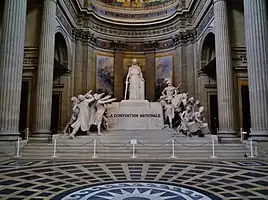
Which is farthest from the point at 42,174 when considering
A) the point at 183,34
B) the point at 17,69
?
the point at 183,34

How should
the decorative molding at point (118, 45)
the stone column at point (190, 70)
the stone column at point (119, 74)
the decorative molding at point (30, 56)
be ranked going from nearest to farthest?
the decorative molding at point (30, 56) < the stone column at point (190, 70) < the stone column at point (119, 74) < the decorative molding at point (118, 45)

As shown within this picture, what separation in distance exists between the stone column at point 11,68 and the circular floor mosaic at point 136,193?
5499 mm

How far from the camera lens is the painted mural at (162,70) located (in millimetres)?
19312

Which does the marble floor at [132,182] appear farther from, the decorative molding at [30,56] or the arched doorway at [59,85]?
the arched doorway at [59,85]

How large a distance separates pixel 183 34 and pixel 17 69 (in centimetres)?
1245

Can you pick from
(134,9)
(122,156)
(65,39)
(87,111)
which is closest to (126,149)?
(122,156)

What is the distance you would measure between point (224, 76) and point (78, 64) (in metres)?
10.4

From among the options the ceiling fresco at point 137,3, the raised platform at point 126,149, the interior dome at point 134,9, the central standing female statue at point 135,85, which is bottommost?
the raised platform at point 126,149

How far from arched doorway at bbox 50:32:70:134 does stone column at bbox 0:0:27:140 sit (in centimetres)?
618

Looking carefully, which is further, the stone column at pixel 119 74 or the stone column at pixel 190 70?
the stone column at pixel 119 74

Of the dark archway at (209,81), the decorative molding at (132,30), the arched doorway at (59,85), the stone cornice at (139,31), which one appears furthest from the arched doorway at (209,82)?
the arched doorway at (59,85)

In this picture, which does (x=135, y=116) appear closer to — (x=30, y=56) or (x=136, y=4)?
(x=30, y=56)

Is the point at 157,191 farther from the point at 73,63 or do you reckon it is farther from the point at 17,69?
the point at 73,63

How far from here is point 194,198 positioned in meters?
3.56
